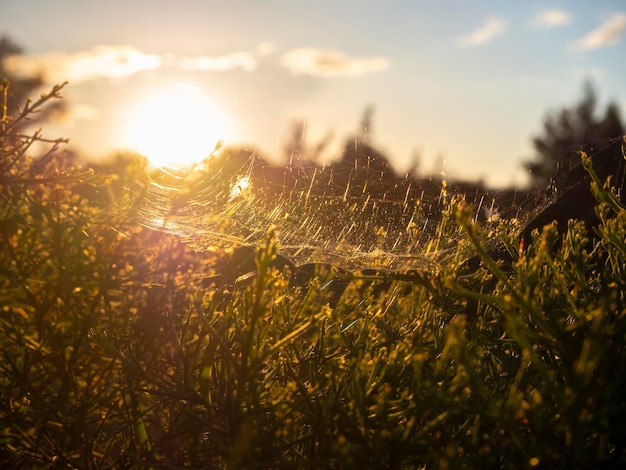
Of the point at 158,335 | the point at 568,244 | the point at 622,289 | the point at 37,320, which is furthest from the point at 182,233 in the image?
the point at 622,289

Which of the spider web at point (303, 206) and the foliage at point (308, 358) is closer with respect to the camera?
the foliage at point (308, 358)

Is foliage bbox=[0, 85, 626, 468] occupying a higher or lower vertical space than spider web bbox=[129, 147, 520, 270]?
lower

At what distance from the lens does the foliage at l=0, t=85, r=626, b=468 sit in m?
1.50

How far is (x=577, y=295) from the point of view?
1.93 meters

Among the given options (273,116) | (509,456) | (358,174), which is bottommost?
(509,456)

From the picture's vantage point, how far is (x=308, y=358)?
223 cm

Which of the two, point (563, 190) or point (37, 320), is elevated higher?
point (563, 190)

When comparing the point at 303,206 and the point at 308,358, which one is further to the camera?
the point at 303,206

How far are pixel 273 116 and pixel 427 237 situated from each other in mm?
1040

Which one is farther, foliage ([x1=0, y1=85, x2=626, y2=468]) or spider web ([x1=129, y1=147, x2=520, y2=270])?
spider web ([x1=129, y1=147, x2=520, y2=270])

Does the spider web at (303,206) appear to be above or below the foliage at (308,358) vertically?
above

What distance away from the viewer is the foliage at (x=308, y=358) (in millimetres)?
1498

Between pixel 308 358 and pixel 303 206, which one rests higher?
pixel 303 206

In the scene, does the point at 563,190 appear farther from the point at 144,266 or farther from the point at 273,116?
the point at 144,266
